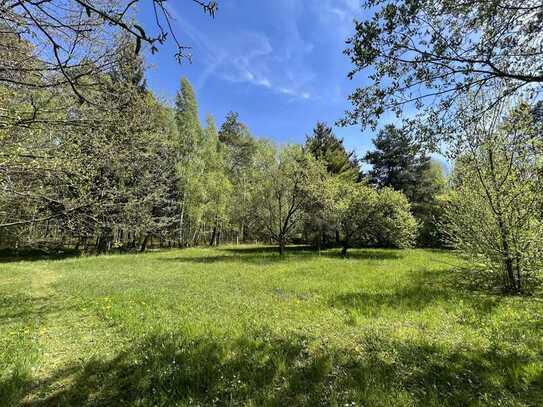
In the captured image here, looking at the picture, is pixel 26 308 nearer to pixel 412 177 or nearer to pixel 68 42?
pixel 68 42

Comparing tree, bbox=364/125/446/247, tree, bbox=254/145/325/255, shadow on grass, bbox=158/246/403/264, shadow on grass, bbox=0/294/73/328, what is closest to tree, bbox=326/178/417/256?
shadow on grass, bbox=158/246/403/264

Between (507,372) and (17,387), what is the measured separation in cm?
663

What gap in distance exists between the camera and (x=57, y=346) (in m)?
5.21

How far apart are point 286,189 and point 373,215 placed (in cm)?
664

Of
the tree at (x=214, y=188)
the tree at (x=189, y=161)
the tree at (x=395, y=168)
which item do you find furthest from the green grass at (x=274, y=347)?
the tree at (x=395, y=168)

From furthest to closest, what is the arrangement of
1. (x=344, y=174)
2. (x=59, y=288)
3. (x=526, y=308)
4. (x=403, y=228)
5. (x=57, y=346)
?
(x=344, y=174)
(x=403, y=228)
(x=59, y=288)
(x=526, y=308)
(x=57, y=346)

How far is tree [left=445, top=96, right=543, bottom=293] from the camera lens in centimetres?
732

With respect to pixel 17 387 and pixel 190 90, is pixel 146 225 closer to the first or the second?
pixel 17 387

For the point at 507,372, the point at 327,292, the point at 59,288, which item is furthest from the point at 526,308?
the point at 59,288

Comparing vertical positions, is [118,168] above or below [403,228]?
above

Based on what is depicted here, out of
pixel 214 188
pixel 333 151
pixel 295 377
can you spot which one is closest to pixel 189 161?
pixel 214 188

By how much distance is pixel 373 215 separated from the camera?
2017 centimetres

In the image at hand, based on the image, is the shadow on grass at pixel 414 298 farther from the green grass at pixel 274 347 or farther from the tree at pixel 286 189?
the tree at pixel 286 189

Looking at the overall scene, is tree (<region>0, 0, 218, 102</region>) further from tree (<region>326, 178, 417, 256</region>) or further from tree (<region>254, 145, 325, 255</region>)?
tree (<region>326, 178, 417, 256</region>)
